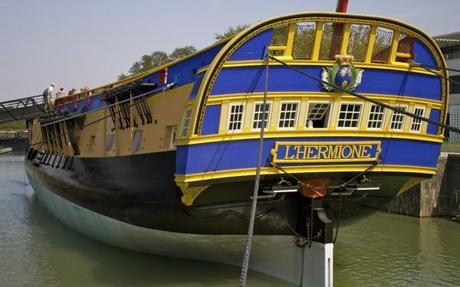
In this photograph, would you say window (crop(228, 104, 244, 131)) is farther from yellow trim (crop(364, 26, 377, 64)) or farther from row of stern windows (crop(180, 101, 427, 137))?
yellow trim (crop(364, 26, 377, 64))

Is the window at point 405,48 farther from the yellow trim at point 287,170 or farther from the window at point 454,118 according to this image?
the window at point 454,118

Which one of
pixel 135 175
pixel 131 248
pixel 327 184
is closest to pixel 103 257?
pixel 131 248

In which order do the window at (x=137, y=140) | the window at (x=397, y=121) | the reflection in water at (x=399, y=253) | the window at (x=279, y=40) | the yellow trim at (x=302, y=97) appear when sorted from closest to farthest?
the yellow trim at (x=302, y=97), the window at (x=279, y=40), the window at (x=397, y=121), the reflection in water at (x=399, y=253), the window at (x=137, y=140)

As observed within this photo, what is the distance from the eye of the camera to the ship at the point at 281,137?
24.5 feet

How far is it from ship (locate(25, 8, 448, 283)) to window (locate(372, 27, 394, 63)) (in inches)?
0.8

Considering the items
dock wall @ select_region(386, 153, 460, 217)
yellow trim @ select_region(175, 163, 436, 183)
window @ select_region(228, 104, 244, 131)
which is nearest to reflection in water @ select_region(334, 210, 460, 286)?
dock wall @ select_region(386, 153, 460, 217)

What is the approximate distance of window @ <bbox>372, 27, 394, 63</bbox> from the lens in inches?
313

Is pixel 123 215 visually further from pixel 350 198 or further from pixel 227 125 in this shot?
pixel 350 198

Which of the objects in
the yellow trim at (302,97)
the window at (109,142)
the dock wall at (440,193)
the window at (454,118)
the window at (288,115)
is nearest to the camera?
the yellow trim at (302,97)

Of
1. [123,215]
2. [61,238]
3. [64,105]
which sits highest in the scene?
[64,105]

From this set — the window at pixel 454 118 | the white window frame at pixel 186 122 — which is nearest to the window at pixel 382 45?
the white window frame at pixel 186 122

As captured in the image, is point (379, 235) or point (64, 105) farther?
point (64, 105)

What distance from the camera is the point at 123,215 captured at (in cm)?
997

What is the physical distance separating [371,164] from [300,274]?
2266 millimetres
